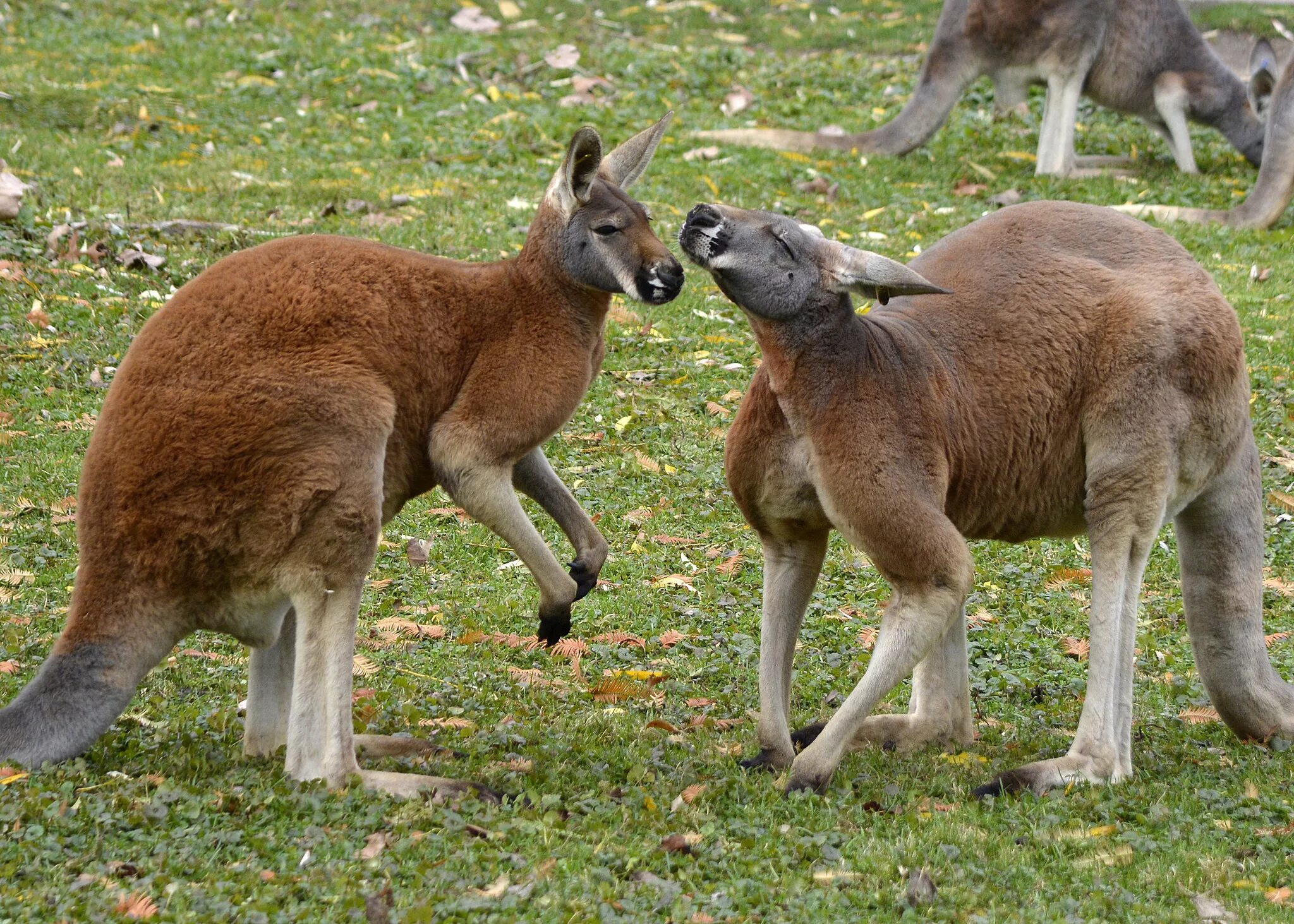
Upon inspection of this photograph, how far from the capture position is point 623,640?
6020 millimetres

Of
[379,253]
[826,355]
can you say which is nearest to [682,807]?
[826,355]

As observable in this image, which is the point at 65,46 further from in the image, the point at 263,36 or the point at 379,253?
the point at 379,253

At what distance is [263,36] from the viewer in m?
15.1

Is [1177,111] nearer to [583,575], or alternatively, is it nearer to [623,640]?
[623,640]

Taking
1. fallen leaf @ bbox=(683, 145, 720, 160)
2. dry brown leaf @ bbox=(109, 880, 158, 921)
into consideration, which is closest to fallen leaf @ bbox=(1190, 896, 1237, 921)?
dry brown leaf @ bbox=(109, 880, 158, 921)

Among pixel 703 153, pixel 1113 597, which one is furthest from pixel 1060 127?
pixel 1113 597

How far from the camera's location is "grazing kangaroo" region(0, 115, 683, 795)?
4.02 meters

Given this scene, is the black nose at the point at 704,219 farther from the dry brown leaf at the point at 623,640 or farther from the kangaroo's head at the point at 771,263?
Answer: the dry brown leaf at the point at 623,640

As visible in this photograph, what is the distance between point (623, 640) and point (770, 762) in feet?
4.81

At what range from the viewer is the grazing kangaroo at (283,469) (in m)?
4.02

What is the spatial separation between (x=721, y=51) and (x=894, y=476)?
11803mm

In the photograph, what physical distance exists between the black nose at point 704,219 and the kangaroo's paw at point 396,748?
5.96 ft

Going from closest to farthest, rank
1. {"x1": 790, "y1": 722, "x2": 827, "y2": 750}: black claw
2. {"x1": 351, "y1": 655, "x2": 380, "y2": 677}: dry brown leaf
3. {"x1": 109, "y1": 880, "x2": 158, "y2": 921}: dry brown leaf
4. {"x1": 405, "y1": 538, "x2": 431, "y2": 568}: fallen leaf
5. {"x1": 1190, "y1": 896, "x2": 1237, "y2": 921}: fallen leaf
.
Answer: {"x1": 109, "y1": 880, "x2": 158, "y2": 921}: dry brown leaf < {"x1": 1190, "y1": 896, "x2": 1237, "y2": 921}: fallen leaf < {"x1": 790, "y1": 722, "x2": 827, "y2": 750}: black claw < {"x1": 351, "y1": 655, "x2": 380, "y2": 677}: dry brown leaf < {"x1": 405, "y1": 538, "x2": 431, "y2": 568}: fallen leaf

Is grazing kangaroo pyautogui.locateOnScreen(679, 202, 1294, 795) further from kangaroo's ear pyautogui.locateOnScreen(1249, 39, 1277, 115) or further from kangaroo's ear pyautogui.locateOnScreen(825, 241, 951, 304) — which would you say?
kangaroo's ear pyautogui.locateOnScreen(1249, 39, 1277, 115)
